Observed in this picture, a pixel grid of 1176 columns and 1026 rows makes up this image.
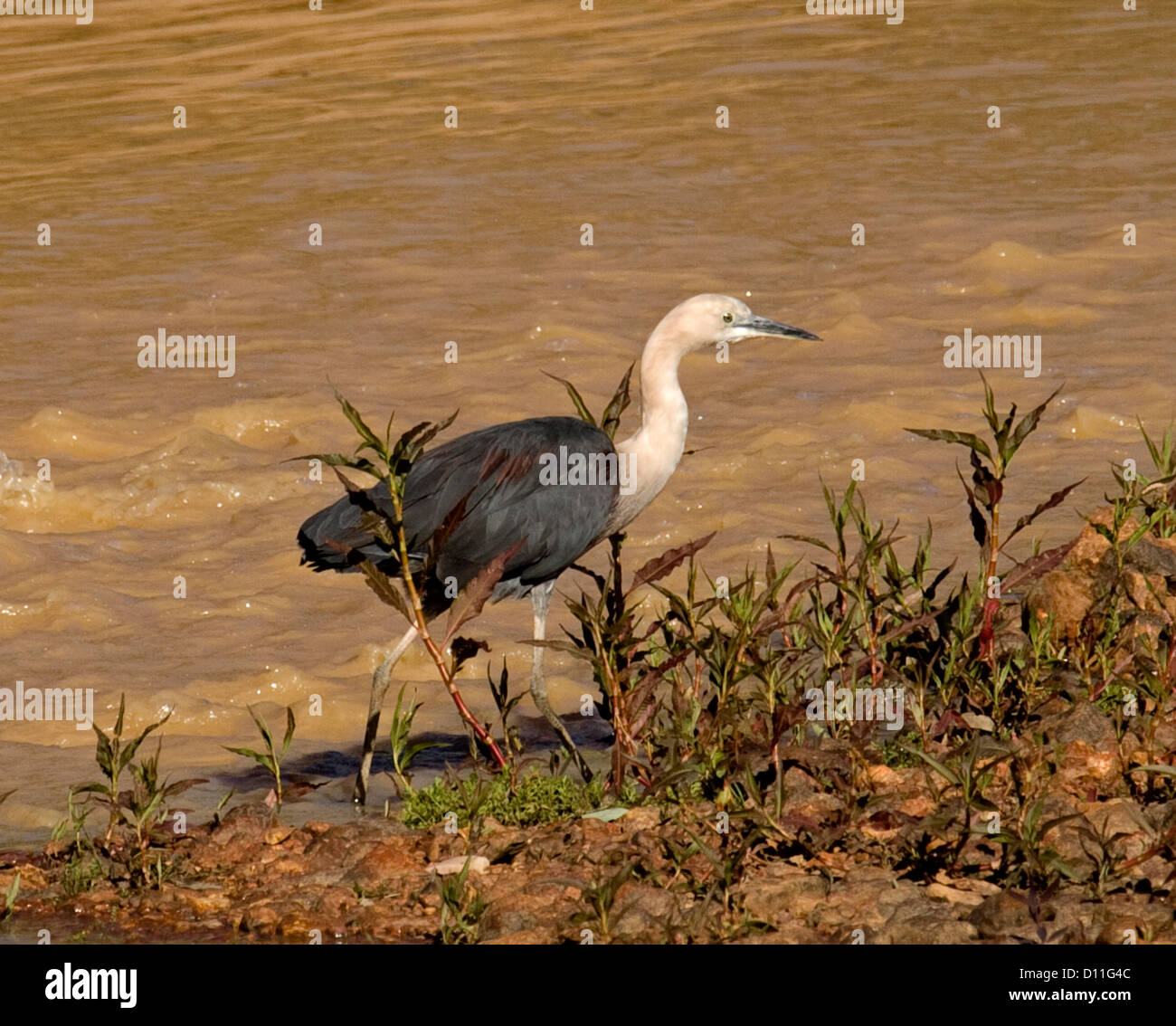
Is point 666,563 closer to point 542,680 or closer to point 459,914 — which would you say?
point 542,680

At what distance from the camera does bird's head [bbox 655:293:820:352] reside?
6961mm

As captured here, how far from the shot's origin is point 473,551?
654 centimetres

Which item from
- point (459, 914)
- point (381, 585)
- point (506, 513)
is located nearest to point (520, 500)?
point (506, 513)

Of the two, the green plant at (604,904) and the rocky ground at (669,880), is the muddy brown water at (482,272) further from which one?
the green plant at (604,904)

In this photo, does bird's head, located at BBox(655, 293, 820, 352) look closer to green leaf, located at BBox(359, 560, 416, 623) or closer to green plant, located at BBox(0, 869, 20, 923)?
A: green leaf, located at BBox(359, 560, 416, 623)

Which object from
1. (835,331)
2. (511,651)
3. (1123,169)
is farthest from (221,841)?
(1123,169)

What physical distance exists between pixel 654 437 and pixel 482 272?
18.1 feet

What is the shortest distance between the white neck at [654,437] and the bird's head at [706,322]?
62mm

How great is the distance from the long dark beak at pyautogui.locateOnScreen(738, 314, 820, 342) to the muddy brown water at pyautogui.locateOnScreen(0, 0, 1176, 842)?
1.10 m

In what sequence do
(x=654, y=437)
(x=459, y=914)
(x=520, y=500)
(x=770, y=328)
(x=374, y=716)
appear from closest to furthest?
1. (x=459, y=914)
2. (x=374, y=716)
3. (x=520, y=500)
4. (x=654, y=437)
5. (x=770, y=328)

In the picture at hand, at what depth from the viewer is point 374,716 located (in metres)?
6.27

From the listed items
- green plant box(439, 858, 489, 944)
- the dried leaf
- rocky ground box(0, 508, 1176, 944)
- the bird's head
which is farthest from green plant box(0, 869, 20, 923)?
the bird's head

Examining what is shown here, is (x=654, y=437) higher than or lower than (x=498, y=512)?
higher

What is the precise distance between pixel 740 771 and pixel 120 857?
1772 mm
